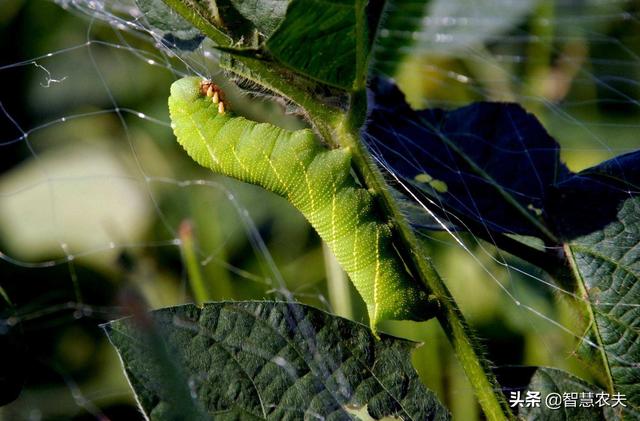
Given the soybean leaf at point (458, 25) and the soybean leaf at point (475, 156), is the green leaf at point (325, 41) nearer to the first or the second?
the soybean leaf at point (475, 156)

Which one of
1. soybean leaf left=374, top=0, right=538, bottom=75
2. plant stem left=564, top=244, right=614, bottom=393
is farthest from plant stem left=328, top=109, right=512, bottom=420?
soybean leaf left=374, top=0, right=538, bottom=75

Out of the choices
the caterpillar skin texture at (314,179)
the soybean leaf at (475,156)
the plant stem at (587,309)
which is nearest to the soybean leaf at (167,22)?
the caterpillar skin texture at (314,179)

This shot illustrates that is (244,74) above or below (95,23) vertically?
above

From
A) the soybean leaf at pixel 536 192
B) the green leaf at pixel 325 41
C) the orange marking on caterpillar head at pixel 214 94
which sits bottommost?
the soybean leaf at pixel 536 192

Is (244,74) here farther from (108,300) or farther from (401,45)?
(108,300)

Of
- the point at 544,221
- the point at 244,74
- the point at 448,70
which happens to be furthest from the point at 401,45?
the point at 244,74

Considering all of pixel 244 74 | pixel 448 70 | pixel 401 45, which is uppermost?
pixel 244 74
